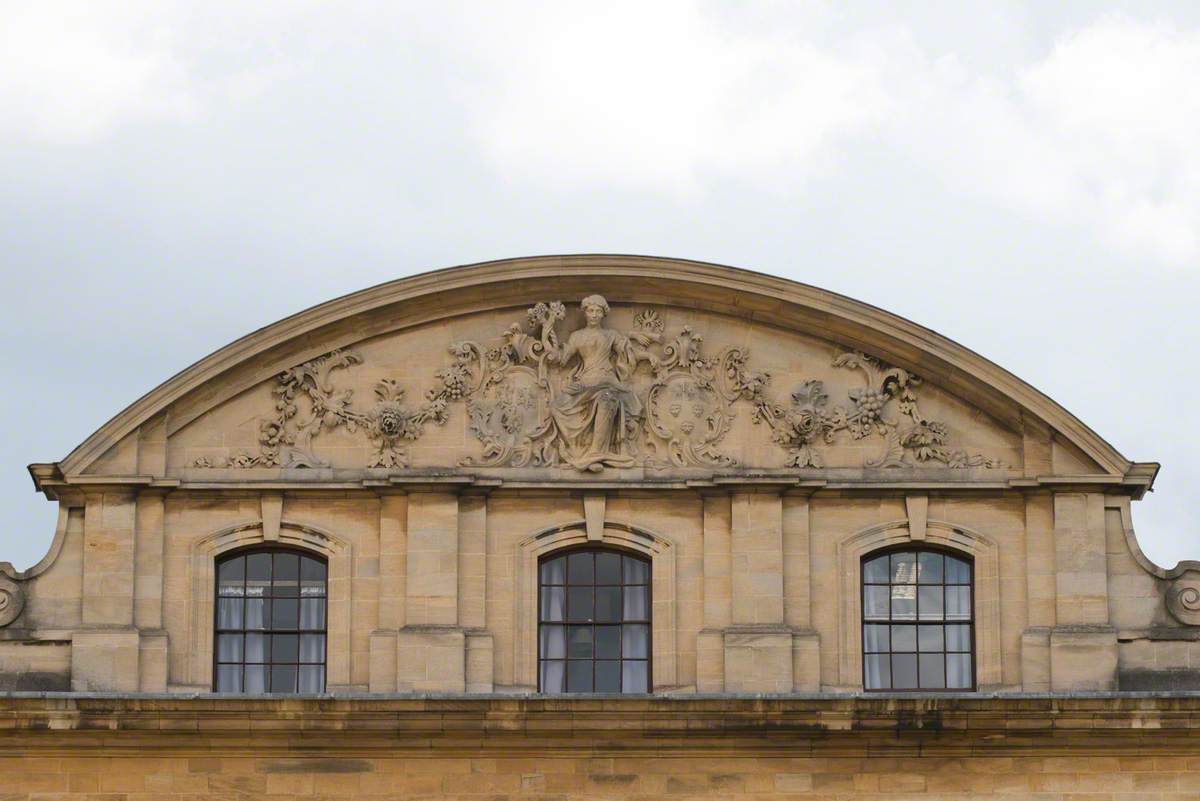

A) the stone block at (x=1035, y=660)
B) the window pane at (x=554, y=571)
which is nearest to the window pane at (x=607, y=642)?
the window pane at (x=554, y=571)

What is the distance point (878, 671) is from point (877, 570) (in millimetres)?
1147

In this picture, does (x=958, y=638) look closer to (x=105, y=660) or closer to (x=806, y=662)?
(x=806, y=662)

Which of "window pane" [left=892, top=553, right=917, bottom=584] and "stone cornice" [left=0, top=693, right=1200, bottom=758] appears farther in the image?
"window pane" [left=892, top=553, right=917, bottom=584]

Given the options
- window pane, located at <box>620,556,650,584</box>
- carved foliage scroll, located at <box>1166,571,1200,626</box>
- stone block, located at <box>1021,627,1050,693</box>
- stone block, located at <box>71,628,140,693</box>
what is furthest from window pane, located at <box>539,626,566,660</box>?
carved foliage scroll, located at <box>1166,571,1200,626</box>

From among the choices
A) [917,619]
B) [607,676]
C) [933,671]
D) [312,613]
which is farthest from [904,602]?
[312,613]

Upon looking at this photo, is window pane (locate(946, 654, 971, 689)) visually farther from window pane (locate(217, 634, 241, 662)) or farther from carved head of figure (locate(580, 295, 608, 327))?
window pane (locate(217, 634, 241, 662))

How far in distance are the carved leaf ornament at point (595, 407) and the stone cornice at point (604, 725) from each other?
294 centimetres

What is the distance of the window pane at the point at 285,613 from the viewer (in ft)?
141

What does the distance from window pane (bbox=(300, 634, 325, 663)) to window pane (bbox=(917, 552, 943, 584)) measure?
6.67 m

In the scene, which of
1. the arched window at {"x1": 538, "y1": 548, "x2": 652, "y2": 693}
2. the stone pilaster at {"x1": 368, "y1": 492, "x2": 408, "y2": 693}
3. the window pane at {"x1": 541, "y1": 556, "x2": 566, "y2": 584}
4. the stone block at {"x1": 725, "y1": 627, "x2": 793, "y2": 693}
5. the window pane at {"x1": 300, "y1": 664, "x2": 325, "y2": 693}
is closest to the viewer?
the stone block at {"x1": 725, "y1": 627, "x2": 793, "y2": 693}

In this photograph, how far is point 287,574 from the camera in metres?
43.0

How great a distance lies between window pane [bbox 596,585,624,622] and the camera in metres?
42.9

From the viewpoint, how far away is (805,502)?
43.0 meters

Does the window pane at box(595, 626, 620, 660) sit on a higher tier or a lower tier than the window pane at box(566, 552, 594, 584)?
lower
